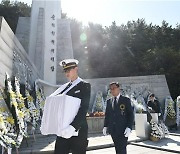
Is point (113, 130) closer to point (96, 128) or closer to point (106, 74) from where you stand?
point (96, 128)

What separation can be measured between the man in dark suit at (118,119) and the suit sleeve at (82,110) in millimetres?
1245

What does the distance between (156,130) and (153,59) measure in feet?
60.6

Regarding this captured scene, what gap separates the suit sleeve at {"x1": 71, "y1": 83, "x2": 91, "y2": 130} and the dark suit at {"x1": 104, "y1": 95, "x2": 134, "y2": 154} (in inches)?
57.2

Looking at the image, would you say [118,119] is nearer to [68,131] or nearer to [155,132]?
[68,131]

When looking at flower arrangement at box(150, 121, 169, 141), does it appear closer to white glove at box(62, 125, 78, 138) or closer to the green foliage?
white glove at box(62, 125, 78, 138)

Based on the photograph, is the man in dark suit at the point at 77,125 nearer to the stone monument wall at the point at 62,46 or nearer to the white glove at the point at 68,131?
the white glove at the point at 68,131

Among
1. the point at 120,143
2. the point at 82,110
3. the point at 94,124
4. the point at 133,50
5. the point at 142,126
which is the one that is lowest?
the point at 94,124

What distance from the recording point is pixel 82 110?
2916 millimetres

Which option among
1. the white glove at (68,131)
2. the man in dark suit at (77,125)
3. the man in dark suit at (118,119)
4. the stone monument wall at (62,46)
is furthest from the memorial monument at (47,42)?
the white glove at (68,131)

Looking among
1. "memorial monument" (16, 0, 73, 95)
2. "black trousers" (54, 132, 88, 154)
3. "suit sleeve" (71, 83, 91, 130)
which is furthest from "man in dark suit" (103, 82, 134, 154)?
"memorial monument" (16, 0, 73, 95)

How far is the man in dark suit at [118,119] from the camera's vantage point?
4.19m

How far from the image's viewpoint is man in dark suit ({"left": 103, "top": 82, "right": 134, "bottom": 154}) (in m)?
4.19

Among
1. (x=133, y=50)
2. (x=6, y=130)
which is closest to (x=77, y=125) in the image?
(x=6, y=130)

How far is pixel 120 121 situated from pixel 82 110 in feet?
5.04
